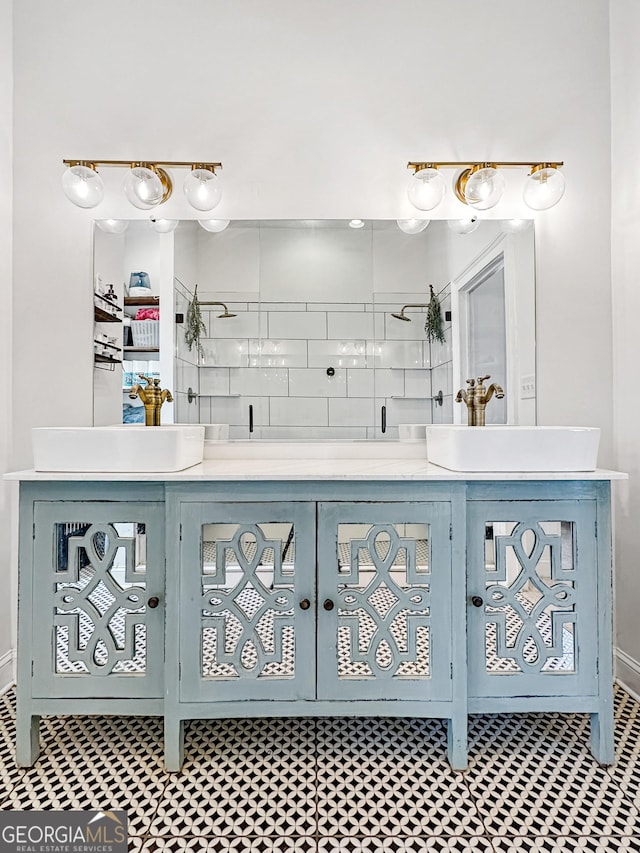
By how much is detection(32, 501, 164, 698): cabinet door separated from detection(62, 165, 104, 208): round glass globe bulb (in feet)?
3.70

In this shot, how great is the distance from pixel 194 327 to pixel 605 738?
6.36 feet

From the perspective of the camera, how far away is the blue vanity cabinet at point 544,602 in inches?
58.4

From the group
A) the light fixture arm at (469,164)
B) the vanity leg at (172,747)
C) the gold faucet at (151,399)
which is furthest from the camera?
the light fixture arm at (469,164)

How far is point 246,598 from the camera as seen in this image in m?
1.50

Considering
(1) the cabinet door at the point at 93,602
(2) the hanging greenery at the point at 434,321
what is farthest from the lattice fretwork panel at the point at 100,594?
(2) the hanging greenery at the point at 434,321

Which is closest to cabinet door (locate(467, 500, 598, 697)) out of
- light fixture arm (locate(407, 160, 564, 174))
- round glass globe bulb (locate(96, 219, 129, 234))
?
light fixture arm (locate(407, 160, 564, 174))

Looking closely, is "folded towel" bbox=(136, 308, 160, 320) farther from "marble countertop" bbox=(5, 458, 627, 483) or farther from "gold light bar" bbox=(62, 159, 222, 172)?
"marble countertop" bbox=(5, 458, 627, 483)

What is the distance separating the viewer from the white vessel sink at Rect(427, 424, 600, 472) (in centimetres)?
150

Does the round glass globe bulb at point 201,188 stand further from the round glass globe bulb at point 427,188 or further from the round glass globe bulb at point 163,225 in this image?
the round glass globe bulb at point 427,188

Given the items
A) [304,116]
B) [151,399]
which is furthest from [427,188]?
[151,399]

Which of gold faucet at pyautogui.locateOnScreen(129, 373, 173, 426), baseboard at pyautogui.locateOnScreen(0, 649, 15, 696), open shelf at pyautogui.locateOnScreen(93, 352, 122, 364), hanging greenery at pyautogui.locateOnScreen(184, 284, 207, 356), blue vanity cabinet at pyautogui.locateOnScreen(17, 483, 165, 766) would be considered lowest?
baseboard at pyautogui.locateOnScreen(0, 649, 15, 696)

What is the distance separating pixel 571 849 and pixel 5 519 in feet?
6.83

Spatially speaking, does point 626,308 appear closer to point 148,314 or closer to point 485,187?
point 485,187

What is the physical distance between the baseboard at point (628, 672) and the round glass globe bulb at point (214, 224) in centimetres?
229
